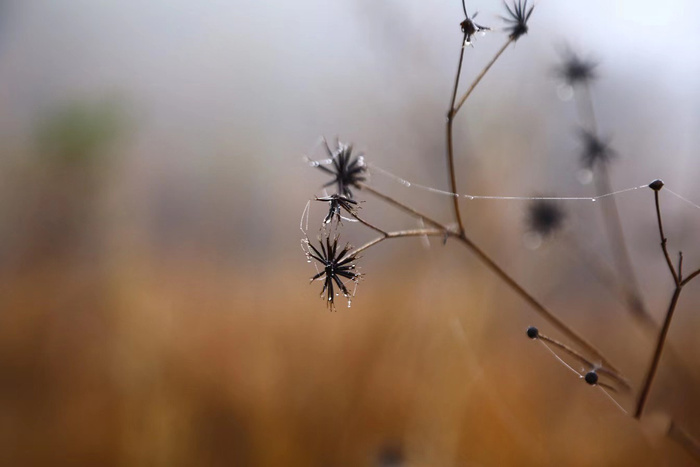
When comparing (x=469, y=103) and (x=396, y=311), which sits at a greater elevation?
(x=469, y=103)

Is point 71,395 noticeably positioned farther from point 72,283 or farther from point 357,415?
point 357,415

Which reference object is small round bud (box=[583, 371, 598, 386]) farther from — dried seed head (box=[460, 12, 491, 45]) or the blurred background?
the blurred background

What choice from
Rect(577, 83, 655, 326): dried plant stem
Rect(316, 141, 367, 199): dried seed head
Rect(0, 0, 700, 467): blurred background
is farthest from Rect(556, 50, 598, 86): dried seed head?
Rect(316, 141, 367, 199): dried seed head

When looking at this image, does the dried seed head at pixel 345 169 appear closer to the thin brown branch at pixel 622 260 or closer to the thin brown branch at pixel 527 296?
the thin brown branch at pixel 527 296

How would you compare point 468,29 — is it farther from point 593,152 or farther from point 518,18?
point 593,152

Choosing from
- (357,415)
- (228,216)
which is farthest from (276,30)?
(357,415)

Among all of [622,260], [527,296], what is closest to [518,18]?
[527,296]

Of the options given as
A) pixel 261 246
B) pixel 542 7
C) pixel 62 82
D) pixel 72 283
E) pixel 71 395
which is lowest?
pixel 71 395
